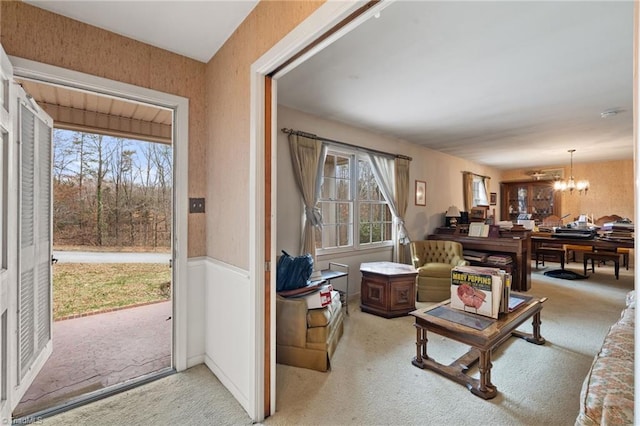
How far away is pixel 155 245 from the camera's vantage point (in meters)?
4.79

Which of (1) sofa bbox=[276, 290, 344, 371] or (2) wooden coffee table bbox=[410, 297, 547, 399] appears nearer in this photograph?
(2) wooden coffee table bbox=[410, 297, 547, 399]

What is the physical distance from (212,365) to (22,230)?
157cm

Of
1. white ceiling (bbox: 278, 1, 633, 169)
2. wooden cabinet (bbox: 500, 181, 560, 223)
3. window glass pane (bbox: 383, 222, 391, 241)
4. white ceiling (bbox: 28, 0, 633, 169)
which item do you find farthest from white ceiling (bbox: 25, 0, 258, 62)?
wooden cabinet (bbox: 500, 181, 560, 223)

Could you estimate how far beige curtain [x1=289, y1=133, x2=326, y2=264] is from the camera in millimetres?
3488

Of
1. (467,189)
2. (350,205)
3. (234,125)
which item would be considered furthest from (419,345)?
(467,189)

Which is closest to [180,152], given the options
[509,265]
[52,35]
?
[52,35]

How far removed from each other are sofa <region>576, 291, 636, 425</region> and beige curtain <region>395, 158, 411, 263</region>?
332 cm

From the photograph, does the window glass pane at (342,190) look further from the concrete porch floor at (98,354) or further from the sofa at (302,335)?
the concrete porch floor at (98,354)

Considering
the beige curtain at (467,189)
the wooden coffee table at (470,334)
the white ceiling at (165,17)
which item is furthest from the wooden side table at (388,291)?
the beige curtain at (467,189)

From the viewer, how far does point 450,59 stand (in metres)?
2.33

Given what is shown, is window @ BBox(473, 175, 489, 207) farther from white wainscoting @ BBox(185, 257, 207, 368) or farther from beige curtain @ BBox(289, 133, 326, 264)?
white wainscoting @ BBox(185, 257, 207, 368)

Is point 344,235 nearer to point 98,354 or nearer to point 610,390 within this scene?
point 98,354

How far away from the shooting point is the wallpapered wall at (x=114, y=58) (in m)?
1.74

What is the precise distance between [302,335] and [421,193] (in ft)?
13.0
